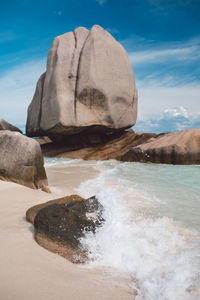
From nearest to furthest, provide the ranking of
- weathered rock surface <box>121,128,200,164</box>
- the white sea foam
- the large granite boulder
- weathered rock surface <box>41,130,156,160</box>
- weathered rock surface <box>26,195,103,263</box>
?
the white sea foam, weathered rock surface <box>26,195,103,263</box>, weathered rock surface <box>121,128,200,164</box>, weathered rock surface <box>41,130,156,160</box>, the large granite boulder

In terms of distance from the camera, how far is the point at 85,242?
213 centimetres

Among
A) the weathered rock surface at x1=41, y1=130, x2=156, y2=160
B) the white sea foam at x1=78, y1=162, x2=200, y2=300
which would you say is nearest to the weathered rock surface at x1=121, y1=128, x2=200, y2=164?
the weathered rock surface at x1=41, y1=130, x2=156, y2=160

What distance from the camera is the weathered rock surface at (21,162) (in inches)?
177

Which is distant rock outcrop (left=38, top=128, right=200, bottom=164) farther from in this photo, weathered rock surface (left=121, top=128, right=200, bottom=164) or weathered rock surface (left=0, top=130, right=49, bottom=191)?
weathered rock surface (left=0, top=130, right=49, bottom=191)

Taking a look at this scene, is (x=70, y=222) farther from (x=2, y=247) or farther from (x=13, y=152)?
(x=13, y=152)

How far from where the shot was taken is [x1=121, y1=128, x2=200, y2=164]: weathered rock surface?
9.05 metres

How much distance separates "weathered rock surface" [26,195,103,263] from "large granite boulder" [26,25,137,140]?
937 centimetres

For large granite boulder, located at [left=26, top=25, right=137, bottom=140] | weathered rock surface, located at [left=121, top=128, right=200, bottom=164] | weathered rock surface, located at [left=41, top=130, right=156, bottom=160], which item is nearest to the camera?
weathered rock surface, located at [left=121, top=128, right=200, bottom=164]

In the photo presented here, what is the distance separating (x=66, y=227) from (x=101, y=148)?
10.5 meters

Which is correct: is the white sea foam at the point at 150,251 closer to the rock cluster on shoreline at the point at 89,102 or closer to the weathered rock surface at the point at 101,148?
the rock cluster on shoreline at the point at 89,102

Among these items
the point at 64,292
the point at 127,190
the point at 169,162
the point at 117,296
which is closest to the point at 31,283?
the point at 64,292

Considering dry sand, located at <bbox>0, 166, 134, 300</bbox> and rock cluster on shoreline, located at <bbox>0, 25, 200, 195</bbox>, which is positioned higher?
rock cluster on shoreline, located at <bbox>0, 25, 200, 195</bbox>

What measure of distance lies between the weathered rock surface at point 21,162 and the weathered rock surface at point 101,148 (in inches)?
254

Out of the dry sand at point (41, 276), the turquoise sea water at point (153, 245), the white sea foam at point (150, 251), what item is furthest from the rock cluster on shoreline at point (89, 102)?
the dry sand at point (41, 276)
